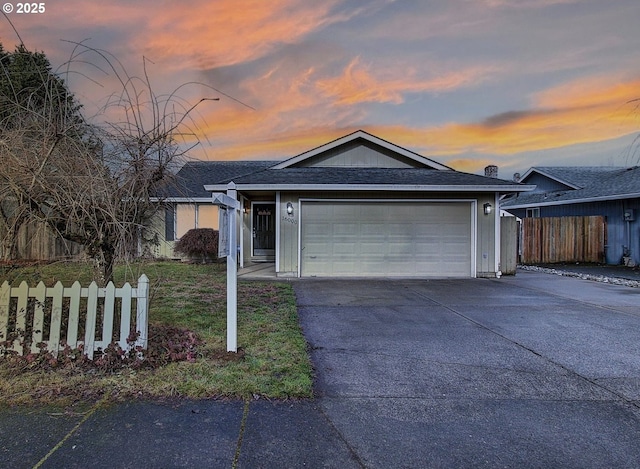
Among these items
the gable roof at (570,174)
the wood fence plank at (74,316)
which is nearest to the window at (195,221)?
the wood fence plank at (74,316)

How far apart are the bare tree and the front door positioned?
11022mm

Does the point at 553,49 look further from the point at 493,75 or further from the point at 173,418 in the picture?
the point at 173,418

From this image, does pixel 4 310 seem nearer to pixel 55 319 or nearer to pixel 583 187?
pixel 55 319

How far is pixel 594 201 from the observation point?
51.5 feet

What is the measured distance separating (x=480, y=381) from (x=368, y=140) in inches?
403

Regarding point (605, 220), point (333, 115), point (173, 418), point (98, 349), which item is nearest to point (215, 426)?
point (173, 418)

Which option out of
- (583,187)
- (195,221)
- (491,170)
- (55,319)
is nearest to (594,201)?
(583,187)

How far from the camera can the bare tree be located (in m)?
3.43

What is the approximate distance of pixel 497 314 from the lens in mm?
6539

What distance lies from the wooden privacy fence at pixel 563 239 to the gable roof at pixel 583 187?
123 centimetres

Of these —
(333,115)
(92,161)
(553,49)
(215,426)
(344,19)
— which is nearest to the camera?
(215,426)

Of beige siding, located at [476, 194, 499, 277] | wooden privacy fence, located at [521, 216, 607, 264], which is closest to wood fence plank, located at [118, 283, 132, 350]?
beige siding, located at [476, 194, 499, 277]

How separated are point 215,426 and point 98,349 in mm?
1833

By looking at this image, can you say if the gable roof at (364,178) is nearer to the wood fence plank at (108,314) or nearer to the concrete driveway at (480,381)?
the concrete driveway at (480,381)
